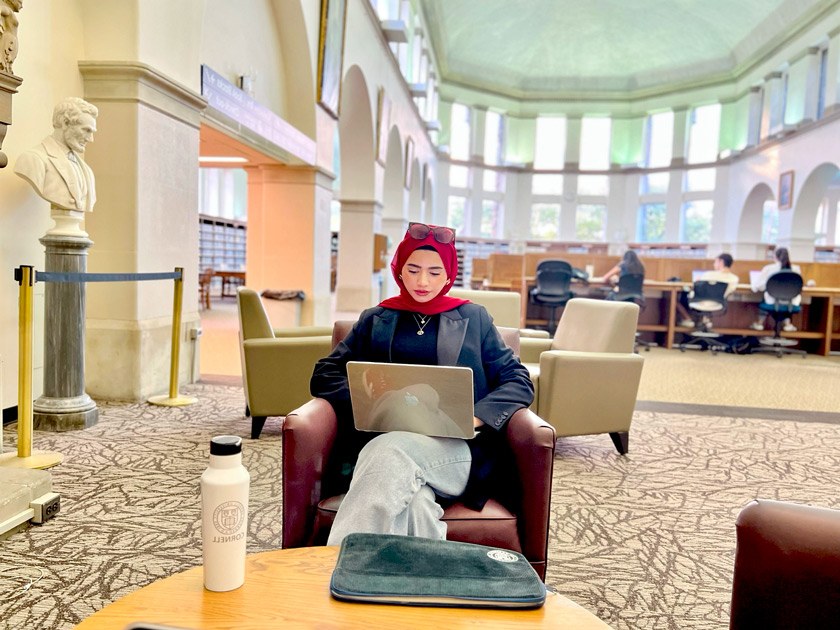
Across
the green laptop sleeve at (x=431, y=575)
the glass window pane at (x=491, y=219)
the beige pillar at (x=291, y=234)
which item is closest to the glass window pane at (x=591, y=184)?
the glass window pane at (x=491, y=219)

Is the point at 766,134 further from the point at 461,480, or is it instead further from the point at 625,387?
the point at 461,480

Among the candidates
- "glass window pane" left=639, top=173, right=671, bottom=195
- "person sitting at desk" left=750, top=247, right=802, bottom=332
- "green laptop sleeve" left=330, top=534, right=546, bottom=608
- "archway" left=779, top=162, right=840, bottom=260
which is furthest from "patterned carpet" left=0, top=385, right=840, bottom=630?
"glass window pane" left=639, top=173, right=671, bottom=195

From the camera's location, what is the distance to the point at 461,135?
22.3 metres

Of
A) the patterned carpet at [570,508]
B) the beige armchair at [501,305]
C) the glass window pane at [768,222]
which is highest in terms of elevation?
the glass window pane at [768,222]

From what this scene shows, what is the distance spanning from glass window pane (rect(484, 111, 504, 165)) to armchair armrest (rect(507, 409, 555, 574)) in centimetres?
2166

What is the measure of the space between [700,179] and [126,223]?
65.1 ft

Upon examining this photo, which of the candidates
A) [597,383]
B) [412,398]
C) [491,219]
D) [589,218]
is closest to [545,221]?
[589,218]

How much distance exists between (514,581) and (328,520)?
758 mm

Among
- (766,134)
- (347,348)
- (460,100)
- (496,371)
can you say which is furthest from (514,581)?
(460,100)

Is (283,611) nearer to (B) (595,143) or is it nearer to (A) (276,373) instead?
(A) (276,373)

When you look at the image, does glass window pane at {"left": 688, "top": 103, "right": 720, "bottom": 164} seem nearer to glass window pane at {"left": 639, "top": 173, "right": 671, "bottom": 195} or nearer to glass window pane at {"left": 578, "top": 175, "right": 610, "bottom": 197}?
glass window pane at {"left": 639, "top": 173, "right": 671, "bottom": 195}

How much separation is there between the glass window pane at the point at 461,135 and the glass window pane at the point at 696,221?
24.3 ft

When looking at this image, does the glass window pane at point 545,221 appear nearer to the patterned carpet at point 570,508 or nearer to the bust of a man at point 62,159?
the patterned carpet at point 570,508

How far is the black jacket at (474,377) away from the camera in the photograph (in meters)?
1.98
